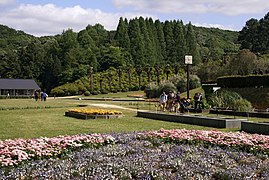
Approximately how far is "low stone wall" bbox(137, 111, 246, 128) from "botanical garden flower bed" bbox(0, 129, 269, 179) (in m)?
5.57

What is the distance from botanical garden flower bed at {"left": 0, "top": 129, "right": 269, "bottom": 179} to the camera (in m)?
6.32

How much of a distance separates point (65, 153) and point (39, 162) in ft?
3.21

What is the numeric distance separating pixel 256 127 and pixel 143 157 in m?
7.24

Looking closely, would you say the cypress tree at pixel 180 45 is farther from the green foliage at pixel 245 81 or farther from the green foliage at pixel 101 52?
the green foliage at pixel 245 81

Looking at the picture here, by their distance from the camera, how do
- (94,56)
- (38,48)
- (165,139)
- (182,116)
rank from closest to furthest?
(165,139) < (182,116) < (94,56) < (38,48)

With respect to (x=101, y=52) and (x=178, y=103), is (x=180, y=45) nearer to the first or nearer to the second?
(x=101, y=52)

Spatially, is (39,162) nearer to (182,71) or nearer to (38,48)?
(182,71)

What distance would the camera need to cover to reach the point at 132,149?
815 cm

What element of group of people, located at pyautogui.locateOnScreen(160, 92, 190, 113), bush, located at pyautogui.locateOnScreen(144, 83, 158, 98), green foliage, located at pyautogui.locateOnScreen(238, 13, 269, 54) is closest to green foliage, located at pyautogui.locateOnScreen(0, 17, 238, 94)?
green foliage, located at pyautogui.locateOnScreen(238, 13, 269, 54)

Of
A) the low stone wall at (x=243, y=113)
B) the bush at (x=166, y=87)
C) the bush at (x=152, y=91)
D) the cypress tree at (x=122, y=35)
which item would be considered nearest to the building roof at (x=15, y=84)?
the cypress tree at (x=122, y=35)

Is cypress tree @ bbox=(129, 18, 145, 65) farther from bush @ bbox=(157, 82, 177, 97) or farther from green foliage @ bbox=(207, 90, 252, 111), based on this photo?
green foliage @ bbox=(207, 90, 252, 111)

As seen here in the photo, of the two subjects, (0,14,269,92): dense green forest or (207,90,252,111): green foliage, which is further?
(0,14,269,92): dense green forest

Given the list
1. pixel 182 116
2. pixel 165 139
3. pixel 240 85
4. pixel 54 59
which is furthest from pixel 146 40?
pixel 165 139

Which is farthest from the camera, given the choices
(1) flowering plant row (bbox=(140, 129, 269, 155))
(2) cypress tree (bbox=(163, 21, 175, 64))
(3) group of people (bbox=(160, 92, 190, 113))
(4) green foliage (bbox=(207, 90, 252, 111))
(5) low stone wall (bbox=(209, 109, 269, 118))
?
(2) cypress tree (bbox=(163, 21, 175, 64))
